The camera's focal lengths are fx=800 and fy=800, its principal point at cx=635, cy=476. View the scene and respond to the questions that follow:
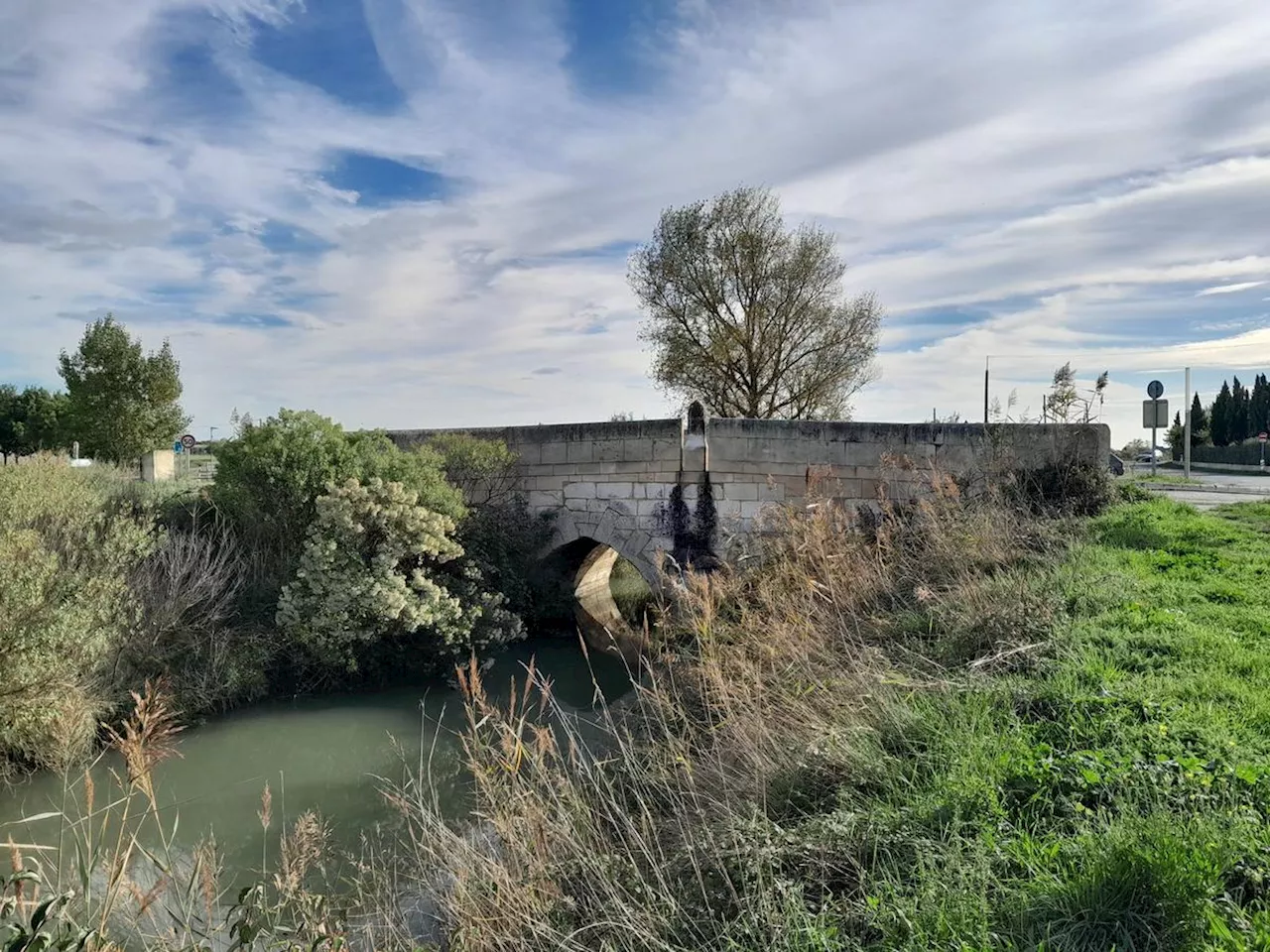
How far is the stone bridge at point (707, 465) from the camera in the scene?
934cm

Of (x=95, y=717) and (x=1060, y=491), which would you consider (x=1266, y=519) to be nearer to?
(x=1060, y=491)

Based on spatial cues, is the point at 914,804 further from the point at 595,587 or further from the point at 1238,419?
the point at 1238,419

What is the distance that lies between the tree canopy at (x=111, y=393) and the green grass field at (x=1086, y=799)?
23.7m

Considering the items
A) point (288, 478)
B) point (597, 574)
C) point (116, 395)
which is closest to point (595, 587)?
point (597, 574)

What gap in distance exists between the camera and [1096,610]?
192 inches

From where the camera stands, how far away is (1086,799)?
110 inches

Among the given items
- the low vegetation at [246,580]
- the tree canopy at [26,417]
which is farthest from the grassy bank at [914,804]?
the tree canopy at [26,417]

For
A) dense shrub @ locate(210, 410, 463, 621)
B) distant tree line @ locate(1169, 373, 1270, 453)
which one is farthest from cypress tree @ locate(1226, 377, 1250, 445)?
dense shrub @ locate(210, 410, 463, 621)

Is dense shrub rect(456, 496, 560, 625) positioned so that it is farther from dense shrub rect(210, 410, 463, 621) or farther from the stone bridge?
dense shrub rect(210, 410, 463, 621)

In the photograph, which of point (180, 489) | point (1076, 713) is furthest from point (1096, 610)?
point (180, 489)

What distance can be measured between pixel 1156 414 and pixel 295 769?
47.3ft

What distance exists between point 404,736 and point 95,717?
2.71m

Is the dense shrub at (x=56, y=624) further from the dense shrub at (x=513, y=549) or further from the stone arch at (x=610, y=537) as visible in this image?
the stone arch at (x=610, y=537)

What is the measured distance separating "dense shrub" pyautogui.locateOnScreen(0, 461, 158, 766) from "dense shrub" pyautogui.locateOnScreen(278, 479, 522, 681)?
5.53 ft
